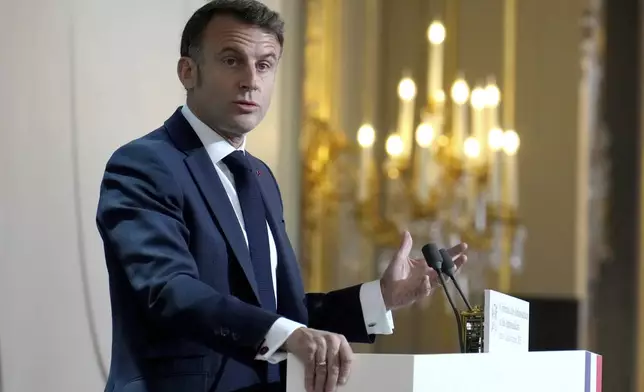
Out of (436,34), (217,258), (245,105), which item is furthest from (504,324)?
(436,34)

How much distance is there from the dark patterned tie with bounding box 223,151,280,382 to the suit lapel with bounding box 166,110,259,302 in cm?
4

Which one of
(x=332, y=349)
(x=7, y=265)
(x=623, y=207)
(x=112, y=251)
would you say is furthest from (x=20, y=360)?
(x=623, y=207)

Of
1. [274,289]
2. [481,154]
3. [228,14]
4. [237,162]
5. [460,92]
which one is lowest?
[274,289]

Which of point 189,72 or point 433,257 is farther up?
point 189,72

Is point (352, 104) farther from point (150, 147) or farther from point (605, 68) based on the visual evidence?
point (150, 147)

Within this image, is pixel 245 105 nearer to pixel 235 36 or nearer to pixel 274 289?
pixel 235 36

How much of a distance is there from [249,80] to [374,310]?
479 mm

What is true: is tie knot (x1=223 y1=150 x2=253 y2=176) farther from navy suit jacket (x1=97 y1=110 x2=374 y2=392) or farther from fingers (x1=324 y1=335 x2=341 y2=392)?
fingers (x1=324 y1=335 x2=341 y2=392)

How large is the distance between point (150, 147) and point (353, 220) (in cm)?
440

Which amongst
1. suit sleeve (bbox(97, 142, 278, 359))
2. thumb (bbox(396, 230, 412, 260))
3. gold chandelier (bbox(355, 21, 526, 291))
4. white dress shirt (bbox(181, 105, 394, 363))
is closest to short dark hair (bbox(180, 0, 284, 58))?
white dress shirt (bbox(181, 105, 394, 363))

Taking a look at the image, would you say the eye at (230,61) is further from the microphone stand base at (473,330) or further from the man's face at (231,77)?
the microphone stand base at (473,330)

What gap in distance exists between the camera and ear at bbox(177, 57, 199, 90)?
197 cm

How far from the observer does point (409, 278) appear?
2000 mm

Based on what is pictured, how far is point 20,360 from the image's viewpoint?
2355mm
